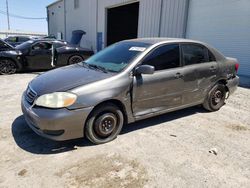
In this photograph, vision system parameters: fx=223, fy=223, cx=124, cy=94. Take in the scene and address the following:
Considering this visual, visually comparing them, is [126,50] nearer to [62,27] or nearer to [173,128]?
[173,128]

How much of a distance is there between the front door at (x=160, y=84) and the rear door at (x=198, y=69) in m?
0.19

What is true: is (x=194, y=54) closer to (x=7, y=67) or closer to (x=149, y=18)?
(x=7, y=67)

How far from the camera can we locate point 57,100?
296 cm

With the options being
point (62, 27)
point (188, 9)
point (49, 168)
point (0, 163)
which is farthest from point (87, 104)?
point (62, 27)

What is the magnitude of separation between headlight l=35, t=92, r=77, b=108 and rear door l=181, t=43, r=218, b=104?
2.16m

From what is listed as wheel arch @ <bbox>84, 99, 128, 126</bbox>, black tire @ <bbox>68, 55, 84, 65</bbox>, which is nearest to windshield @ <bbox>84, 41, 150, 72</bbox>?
wheel arch @ <bbox>84, 99, 128, 126</bbox>

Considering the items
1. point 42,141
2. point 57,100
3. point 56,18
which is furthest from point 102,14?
point 57,100

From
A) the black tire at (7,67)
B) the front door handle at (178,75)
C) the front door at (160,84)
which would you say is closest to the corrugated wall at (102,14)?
the black tire at (7,67)

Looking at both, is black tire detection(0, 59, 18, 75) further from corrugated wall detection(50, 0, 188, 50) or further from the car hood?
corrugated wall detection(50, 0, 188, 50)

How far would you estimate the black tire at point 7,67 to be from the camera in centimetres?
847

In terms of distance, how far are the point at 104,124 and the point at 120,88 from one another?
0.59 metres

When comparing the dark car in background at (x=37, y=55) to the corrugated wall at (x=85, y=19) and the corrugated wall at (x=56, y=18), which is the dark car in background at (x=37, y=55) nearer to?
the corrugated wall at (x=85, y=19)

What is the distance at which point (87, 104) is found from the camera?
3016 millimetres

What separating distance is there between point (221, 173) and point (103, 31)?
14405mm
